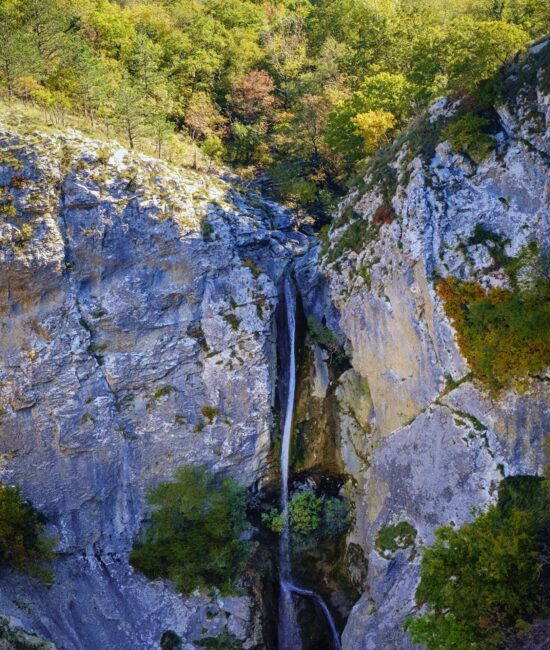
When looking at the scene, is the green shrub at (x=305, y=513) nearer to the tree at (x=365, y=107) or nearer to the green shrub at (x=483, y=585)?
the green shrub at (x=483, y=585)

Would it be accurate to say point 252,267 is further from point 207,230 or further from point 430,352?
point 430,352

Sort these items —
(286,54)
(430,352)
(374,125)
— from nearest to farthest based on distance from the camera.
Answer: (430,352), (374,125), (286,54)

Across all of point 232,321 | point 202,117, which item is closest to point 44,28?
point 202,117

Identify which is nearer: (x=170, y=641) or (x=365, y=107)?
(x=170, y=641)

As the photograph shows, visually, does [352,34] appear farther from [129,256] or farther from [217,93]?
[129,256]

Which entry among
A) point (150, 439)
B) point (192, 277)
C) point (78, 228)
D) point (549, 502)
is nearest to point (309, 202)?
point (192, 277)

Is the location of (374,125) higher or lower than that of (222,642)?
higher

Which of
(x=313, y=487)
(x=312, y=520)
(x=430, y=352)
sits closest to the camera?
(x=430, y=352)
